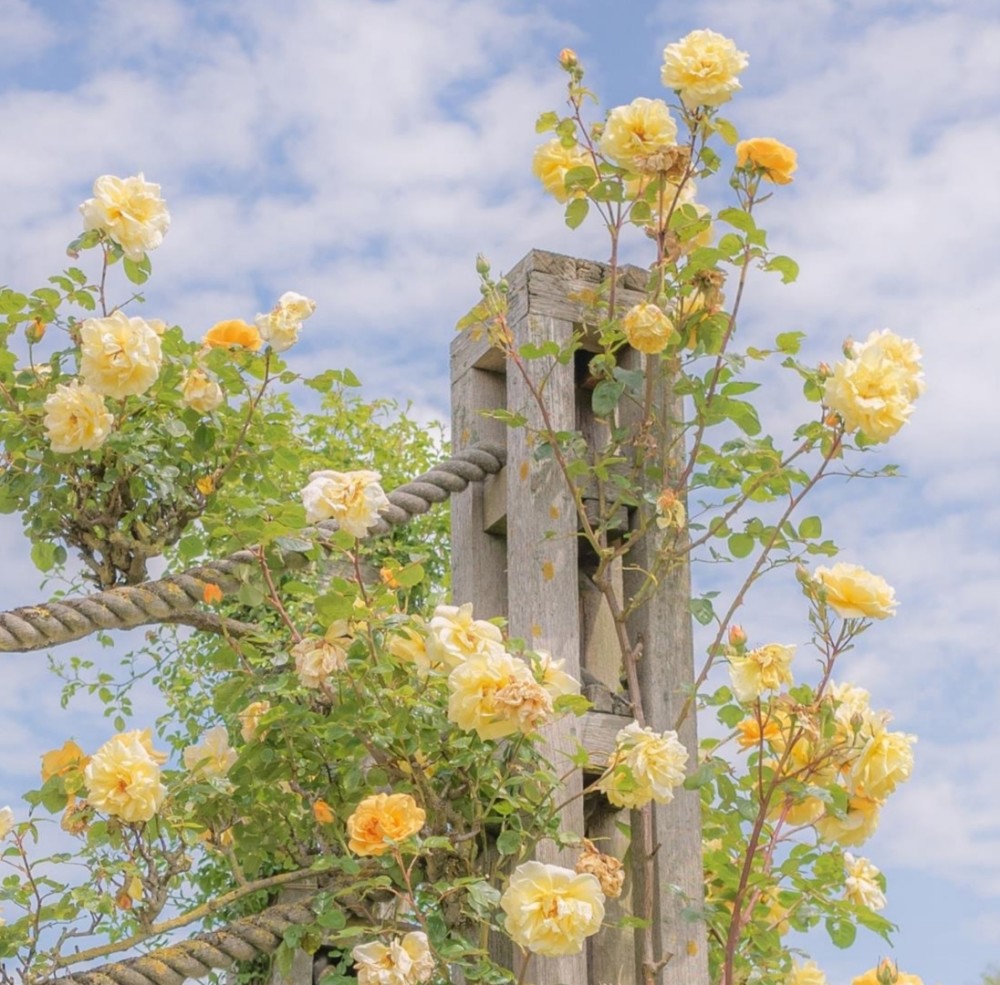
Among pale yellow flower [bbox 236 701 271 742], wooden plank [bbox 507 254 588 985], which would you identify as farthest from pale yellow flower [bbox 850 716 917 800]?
pale yellow flower [bbox 236 701 271 742]

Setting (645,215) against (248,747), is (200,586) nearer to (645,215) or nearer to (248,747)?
(248,747)

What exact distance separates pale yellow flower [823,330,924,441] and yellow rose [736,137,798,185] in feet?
1.15

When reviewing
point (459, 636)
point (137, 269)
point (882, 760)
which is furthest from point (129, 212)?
point (882, 760)

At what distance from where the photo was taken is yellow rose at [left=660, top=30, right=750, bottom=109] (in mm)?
2334

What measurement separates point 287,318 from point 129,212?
368 mm

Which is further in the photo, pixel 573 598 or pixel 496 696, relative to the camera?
pixel 573 598

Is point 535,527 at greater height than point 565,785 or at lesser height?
greater

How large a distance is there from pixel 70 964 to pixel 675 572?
1.22 metres

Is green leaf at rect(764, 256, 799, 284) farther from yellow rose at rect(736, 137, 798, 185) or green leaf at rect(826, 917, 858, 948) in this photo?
green leaf at rect(826, 917, 858, 948)

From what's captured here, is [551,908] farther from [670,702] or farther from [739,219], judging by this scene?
[739,219]

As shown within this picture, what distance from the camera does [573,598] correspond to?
2.41 m

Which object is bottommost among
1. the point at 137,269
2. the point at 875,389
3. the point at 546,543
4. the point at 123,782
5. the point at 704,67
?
the point at 123,782

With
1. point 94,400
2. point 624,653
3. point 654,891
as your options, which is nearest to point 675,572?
point 624,653

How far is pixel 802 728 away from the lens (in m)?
2.27
